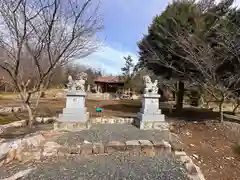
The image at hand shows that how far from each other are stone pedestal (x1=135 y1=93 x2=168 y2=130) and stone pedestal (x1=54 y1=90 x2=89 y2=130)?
1814mm

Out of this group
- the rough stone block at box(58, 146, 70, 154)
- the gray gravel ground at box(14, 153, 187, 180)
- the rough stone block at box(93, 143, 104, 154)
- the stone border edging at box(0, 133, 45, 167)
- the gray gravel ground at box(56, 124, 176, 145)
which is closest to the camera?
the gray gravel ground at box(14, 153, 187, 180)

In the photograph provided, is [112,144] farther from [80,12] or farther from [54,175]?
[80,12]

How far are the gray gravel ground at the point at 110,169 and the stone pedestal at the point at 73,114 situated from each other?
6.53ft

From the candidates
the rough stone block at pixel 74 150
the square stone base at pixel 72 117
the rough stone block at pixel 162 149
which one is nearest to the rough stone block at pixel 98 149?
the rough stone block at pixel 74 150

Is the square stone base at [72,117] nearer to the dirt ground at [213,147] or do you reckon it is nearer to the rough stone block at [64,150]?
the rough stone block at [64,150]

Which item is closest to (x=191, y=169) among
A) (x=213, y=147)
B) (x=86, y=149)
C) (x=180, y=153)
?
(x=180, y=153)

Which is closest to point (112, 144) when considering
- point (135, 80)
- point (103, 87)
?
point (135, 80)

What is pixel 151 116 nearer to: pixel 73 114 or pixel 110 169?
pixel 73 114

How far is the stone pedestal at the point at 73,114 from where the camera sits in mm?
5336

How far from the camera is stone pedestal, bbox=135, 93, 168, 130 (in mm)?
5668

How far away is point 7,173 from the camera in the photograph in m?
2.94

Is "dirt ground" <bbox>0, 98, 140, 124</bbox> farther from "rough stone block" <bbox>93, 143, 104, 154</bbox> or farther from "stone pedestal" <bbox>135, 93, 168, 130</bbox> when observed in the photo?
"rough stone block" <bbox>93, 143, 104, 154</bbox>

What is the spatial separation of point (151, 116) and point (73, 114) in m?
2.51

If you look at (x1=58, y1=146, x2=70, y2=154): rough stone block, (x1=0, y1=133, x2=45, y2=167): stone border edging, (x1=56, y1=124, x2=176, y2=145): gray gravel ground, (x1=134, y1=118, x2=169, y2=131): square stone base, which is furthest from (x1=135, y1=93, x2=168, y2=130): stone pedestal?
(x1=0, y1=133, x2=45, y2=167): stone border edging
